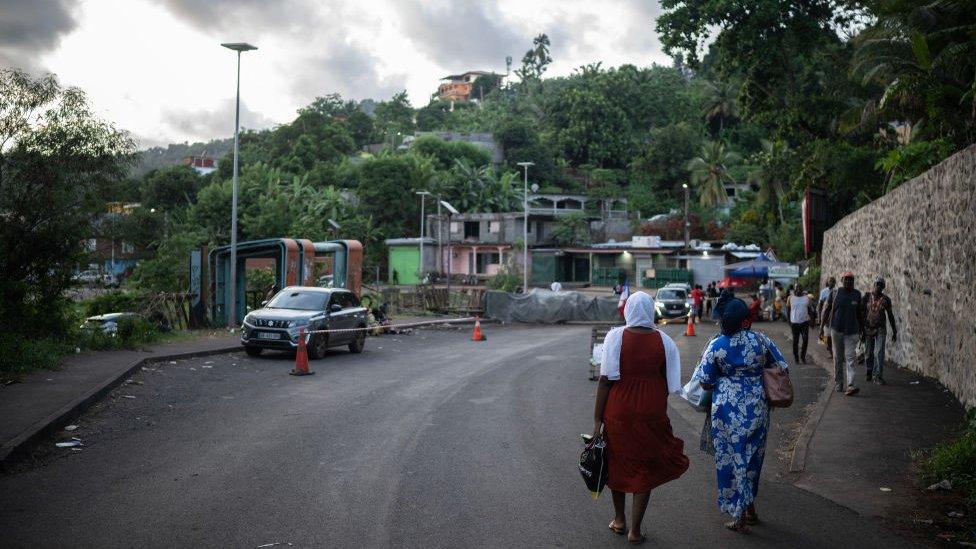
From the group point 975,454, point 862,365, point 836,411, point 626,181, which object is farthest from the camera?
point 626,181

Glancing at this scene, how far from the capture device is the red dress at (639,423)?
6406 mm

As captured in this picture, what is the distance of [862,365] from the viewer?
1791 cm

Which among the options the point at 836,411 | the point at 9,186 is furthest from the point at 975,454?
the point at 9,186

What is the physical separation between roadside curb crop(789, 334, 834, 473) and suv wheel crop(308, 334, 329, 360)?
1088 centimetres

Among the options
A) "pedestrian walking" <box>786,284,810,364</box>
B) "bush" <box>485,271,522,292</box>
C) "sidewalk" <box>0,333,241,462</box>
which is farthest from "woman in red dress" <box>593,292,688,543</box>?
"bush" <box>485,271,522,292</box>

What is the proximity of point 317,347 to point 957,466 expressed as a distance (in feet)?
48.2

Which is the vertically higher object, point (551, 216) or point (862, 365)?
point (551, 216)

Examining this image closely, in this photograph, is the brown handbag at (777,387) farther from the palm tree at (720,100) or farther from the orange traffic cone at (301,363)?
the palm tree at (720,100)

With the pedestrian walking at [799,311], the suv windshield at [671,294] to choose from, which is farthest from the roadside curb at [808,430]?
the suv windshield at [671,294]

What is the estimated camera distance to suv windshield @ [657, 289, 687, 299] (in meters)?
41.9

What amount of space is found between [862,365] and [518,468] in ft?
37.8

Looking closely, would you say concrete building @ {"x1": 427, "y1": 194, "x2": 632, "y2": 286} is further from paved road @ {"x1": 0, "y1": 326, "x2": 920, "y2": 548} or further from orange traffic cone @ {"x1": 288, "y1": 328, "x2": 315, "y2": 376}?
paved road @ {"x1": 0, "y1": 326, "x2": 920, "y2": 548}

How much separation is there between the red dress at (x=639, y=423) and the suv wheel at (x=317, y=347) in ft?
47.9

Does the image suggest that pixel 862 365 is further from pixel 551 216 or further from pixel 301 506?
pixel 551 216
